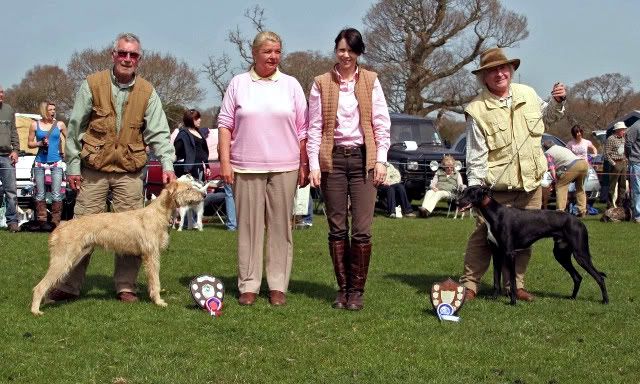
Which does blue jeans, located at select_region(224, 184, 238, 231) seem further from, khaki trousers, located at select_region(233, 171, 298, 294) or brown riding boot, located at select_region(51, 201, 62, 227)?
khaki trousers, located at select_region(233, 171, 298, 294)

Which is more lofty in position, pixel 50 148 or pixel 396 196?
pixel 50 148

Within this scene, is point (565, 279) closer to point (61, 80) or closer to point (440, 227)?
point (440, 227)

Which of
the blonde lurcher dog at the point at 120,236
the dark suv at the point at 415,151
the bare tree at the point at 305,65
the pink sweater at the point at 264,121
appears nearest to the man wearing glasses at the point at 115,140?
the blonde lurcher dog at the point at 120,236

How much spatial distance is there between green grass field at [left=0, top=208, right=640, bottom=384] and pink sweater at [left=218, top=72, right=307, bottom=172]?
45.2 inches

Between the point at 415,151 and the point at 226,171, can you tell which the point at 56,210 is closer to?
the point at 226,171

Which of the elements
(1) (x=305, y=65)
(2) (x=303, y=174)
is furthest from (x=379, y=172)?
(1) (x=305, y=65)

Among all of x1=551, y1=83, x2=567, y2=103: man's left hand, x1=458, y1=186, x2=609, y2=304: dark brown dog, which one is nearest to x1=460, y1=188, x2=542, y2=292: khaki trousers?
x1=458, y1=186, x2=609, y2=304: dark brown dog

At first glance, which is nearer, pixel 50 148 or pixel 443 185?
pixel 50 148

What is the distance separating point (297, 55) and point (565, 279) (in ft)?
104

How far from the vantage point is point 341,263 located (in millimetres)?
6934

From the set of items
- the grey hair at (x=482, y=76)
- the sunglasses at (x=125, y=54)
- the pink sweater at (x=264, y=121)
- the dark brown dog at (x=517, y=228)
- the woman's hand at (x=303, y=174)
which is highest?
the sunglasses at (x=125, y=54)

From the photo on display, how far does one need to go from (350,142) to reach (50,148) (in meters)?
7.95

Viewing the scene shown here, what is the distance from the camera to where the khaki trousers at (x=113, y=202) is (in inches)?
276

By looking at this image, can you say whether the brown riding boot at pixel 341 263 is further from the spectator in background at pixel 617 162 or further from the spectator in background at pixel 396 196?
the spectator in background at pixel 617 162
